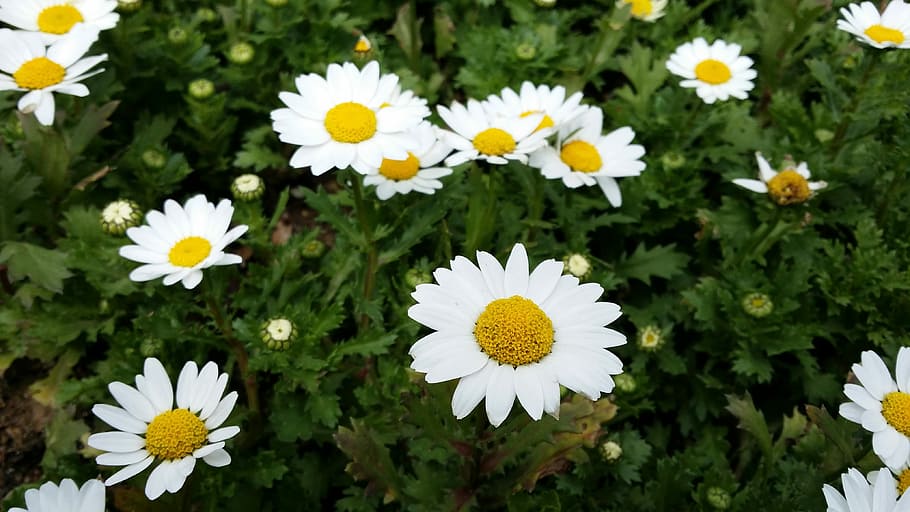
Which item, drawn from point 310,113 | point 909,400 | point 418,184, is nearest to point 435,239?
point 418,184

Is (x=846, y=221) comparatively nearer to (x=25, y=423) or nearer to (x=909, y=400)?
(x=909, y=400)

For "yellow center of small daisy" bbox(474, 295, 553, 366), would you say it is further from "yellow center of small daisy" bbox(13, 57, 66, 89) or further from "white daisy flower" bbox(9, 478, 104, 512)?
"yellow center of small daisy" bbox(13, 57, 66, 89)

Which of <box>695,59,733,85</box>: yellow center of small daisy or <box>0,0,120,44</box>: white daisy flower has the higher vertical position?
<box>0,0,120,44</box>: white daisy flower

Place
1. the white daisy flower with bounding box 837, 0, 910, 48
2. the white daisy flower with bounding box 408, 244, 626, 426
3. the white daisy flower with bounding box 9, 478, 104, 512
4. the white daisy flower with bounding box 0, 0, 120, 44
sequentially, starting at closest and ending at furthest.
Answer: the white daisy flower with bounding box 408, 244, 626, 426 → the white daisy flower with bounding box 9, 478, 104, 512 → the white daisy flower with bounding box 837, 0, 910, 48 → the white daisy flower with bounding box 0, 0, 120, 44

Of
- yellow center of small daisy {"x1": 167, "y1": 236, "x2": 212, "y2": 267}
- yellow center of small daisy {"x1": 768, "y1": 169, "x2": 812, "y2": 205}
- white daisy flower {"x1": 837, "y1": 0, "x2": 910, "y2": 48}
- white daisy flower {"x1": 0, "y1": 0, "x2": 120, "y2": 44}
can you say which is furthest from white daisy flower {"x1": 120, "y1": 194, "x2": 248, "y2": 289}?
white daisy flower {"x1": 837, "y1": 0, "x2": 910, "y2": 48}

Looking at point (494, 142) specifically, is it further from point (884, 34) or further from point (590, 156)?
point (884, 34)
